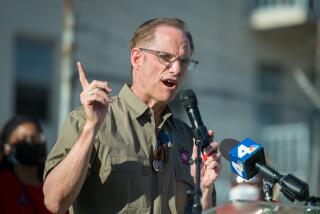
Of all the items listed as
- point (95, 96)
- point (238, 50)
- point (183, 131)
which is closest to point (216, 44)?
point (238, 50)

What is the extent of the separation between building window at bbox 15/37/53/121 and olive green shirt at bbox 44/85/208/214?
767cm

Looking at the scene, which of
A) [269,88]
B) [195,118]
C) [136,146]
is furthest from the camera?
[269,88]

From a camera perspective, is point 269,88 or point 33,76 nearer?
point 33,76

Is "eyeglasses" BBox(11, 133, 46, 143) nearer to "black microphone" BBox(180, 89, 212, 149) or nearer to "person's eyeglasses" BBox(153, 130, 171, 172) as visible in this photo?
"person's eyeglasses" BBox(153, 130, 171, 172)

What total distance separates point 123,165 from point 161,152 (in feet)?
0.95

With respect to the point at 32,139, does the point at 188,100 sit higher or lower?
higher

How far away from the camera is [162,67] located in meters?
3.93

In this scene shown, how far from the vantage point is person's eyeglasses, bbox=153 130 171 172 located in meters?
3.92

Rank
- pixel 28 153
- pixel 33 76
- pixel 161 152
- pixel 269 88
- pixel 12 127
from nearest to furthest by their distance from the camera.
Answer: pixel 161 152 → pixel 28 153 → pixel 12 127 → pixel 33 76 → pixel 269 88

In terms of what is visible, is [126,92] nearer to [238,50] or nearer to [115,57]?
[115,57]

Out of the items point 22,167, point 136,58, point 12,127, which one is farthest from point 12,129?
point 136,58

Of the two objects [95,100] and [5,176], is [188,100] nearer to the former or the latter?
[95,100]

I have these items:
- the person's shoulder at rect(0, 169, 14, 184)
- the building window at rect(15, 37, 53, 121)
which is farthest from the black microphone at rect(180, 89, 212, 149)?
the building window at rect(15, 37, 53, 121)

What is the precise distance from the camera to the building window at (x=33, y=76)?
11.5 m
